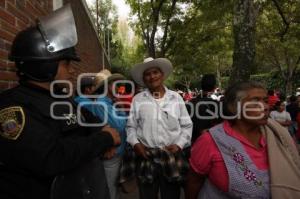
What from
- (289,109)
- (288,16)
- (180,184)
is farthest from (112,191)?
(288,16)

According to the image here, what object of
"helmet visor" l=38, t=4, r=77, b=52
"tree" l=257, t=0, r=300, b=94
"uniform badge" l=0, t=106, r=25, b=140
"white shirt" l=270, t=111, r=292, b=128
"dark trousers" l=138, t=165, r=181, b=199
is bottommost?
"dark trousers" l=138, t=165, r=181, b=199

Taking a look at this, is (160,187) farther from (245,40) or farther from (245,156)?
(245,40)

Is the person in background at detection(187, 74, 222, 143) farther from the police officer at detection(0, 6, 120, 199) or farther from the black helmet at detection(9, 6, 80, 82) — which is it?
the black helmet at detection(9, 6, 80, 82)

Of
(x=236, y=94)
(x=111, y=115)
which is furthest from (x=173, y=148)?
(x=236, y=94)

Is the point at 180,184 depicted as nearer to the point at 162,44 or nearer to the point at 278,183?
the point at 278,183

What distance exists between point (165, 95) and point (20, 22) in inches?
60.2

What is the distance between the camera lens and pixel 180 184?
11.1ft

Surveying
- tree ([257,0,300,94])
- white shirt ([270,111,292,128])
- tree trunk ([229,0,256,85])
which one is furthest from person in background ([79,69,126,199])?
tree ([257,0,300,94])

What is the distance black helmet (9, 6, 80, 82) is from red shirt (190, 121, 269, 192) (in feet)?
3.96

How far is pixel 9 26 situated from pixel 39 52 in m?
1.15

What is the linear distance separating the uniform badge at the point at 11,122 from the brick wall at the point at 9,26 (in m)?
1.12

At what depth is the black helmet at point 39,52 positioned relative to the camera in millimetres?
1976

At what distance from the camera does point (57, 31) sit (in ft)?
6.81

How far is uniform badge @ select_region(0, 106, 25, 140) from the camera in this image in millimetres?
1701
